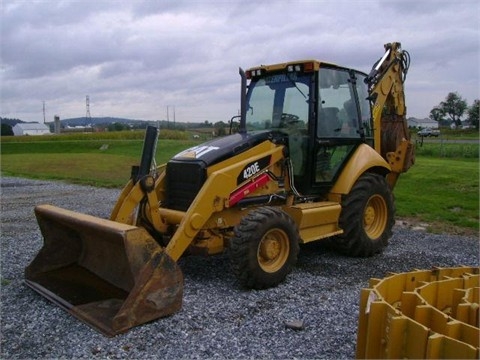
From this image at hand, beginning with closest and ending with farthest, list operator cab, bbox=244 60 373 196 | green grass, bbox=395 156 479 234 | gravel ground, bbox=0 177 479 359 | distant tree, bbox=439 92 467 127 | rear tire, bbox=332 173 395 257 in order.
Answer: gravel ground, bbox=0 177 479 359, operator cab, bbox=244 60 373 196, rear tire, bbox=332 173 395 257, green grass, bbox=395 156 479 234, distant tree, bbox=439 92 467 127

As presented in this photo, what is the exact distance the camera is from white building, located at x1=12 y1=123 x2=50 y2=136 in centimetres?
8844

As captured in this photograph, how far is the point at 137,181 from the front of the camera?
5.68 m

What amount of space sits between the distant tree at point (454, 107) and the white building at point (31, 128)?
6451cm

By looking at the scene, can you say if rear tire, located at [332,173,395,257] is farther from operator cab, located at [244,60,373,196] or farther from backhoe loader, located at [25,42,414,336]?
operator cab, located at [244,60,373,196]

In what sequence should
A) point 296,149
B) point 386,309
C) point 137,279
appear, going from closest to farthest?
1. point 386,309
2. point 137,279
3. point 296,149

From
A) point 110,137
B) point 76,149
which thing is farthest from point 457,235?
point 110,137

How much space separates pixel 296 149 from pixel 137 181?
7.21ft

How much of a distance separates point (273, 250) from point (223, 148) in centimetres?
138

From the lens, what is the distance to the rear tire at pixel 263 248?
17.8 ft

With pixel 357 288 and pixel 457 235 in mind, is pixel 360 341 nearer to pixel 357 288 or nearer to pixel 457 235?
pixel 357 288

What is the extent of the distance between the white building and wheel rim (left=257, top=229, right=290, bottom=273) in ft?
291

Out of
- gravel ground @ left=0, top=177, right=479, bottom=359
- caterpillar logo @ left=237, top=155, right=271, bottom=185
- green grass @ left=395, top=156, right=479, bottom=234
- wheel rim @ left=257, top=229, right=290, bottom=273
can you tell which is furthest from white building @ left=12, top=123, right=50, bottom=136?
wheel rim @ left=257, top=229, right=290, bottom=273

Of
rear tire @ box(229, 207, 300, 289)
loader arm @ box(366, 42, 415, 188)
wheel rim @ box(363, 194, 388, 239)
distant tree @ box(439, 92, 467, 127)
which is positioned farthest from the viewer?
distant tree @ box(439, 92, 467, 127)

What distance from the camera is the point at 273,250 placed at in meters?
5.78
